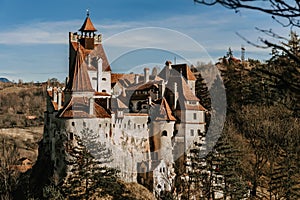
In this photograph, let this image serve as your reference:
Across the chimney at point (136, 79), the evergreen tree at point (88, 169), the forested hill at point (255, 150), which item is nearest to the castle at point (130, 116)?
the chimney at point (136, 79)

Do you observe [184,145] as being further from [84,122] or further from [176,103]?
[84,122]

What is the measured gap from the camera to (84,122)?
113ft

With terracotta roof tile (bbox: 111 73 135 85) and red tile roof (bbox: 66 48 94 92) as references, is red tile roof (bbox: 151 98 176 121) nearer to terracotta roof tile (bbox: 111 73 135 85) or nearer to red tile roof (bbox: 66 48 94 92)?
terracotta roof tile (bbox: 111 73 135 85)

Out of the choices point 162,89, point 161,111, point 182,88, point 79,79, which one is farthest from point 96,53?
point 161,111

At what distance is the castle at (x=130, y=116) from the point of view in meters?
35.2

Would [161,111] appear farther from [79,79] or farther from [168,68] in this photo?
[79,79]

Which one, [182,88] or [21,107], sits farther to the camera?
[21,107]

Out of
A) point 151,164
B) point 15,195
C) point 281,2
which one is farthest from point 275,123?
point 281,2

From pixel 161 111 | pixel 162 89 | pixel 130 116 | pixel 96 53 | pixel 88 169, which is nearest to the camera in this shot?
pixel 88 169

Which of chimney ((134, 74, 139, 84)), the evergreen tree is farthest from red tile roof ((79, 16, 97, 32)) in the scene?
the evergreen tree

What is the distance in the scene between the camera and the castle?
3525cm

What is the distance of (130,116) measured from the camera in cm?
3628

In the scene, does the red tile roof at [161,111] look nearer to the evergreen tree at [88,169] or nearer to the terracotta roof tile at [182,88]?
the terracotta roof tile at [182,88]

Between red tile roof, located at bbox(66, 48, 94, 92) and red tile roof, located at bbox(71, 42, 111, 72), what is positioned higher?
red tile roof, located at bbox(71, 42, 111, 72)
